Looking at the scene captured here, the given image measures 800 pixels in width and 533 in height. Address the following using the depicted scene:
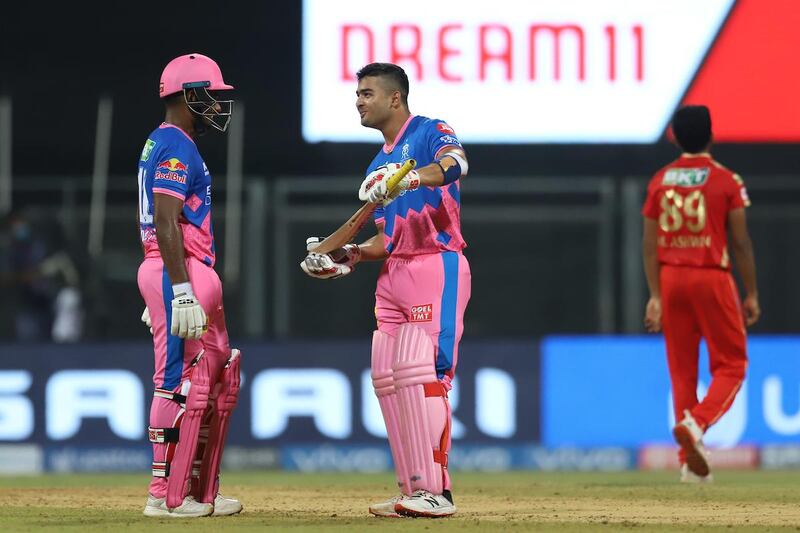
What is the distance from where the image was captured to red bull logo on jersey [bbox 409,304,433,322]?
23.4 feet

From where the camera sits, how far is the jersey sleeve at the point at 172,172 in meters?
7.00

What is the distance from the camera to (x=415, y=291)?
7145 mm

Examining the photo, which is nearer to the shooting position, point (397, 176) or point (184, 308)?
point (397, 176)

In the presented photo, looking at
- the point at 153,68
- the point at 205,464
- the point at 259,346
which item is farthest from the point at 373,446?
the point at 153,68

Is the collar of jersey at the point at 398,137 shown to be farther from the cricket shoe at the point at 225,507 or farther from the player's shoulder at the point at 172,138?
the cricket shoe at the point at 225,507

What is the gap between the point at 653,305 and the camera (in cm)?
945

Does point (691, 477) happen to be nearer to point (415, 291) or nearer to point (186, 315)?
point (415, 291)

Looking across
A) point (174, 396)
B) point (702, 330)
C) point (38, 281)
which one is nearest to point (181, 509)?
point (174, 396)

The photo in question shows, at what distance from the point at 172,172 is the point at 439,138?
1073 millimetres

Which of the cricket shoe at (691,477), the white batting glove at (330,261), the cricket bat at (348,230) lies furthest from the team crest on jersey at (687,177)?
the cricket bat at (348,230)

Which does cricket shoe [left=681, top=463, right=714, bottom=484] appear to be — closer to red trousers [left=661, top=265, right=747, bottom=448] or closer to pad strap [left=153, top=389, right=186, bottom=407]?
red trousers [left=661, top=265, right=747, bottom=448]

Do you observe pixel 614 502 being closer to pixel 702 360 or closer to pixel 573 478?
pixel 573 478

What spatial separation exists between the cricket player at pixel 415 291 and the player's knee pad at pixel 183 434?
69 cm

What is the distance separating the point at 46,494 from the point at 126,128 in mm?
7568
